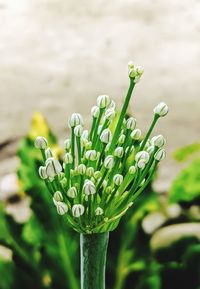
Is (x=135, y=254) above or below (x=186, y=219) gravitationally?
below

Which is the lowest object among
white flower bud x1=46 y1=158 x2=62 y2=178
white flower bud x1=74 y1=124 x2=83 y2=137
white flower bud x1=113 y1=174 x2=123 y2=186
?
white flower bud x1=113 y1=174 x2=123 y2=186

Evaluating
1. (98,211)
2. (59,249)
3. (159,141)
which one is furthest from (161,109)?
(59,249)

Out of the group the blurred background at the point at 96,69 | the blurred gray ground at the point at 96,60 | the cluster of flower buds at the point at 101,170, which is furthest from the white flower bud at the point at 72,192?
the blurred gray ground at the point at 96,60

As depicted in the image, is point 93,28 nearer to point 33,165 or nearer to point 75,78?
point 75,78

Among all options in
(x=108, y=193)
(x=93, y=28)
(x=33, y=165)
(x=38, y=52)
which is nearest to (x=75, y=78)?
(x=38, y=52)

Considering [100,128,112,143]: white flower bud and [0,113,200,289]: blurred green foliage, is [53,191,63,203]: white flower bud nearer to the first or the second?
[100,128,112,143]: white flower bud

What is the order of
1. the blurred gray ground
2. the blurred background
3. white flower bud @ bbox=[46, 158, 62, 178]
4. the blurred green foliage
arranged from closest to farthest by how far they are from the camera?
white flower bud @ bbox=[46, 158, 62, 178] → the blurred green foliage → the blurred background → the blurred gray ground

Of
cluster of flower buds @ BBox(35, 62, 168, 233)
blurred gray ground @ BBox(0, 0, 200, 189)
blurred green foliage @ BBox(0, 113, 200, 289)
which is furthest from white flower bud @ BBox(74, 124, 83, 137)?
blurred gray ground @ BBox(0, 0, 200, 189)
